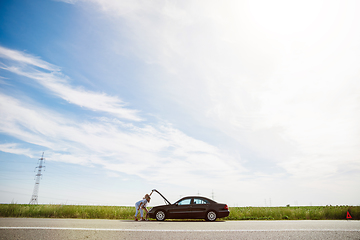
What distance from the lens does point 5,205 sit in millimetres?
18344

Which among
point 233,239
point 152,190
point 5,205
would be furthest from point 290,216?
point 5,205

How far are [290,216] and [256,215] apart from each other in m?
2.55

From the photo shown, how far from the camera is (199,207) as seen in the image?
51.5 ft

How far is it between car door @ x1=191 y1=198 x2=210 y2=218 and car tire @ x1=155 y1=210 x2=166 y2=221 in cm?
196

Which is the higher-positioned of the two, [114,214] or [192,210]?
[192,210]

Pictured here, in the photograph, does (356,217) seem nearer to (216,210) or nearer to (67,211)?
(216,210)

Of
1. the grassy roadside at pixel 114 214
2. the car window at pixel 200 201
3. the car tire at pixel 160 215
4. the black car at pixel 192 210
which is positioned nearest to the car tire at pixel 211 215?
the black car at pixel 192 210

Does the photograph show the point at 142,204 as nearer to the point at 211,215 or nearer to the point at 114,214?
the point at 114,214

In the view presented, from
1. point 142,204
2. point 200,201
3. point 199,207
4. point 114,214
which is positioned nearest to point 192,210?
point 199,207

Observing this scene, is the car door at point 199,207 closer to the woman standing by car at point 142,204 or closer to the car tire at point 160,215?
the car tire at point 160,215

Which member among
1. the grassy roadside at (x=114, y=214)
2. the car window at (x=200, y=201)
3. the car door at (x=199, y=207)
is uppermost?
the car window at (x=200, y=201)

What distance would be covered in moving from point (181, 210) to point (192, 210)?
748 millimetres

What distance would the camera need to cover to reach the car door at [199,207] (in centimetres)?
1549

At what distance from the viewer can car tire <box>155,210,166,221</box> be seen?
15453 mm
